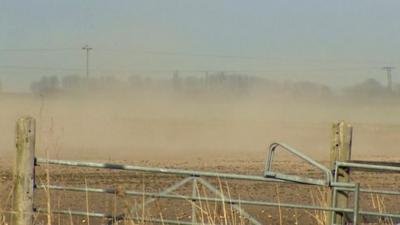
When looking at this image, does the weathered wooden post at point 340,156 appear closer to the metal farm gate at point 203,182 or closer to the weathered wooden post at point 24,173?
the metal farm gate at point 203,182

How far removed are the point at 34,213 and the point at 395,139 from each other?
1704 inches

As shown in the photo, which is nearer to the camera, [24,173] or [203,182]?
[24,173]

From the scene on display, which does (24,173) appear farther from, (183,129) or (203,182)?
(183,129)

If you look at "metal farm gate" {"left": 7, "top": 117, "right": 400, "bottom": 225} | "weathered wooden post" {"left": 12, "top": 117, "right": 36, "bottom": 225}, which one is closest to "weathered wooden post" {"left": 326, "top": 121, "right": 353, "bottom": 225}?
"metal farm gate" {"left": 7, "top": 117, "right": 400, "bottom": 225}

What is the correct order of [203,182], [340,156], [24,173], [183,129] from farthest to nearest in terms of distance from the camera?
[183,129]
[340,156]
[203,182]
[24,173]

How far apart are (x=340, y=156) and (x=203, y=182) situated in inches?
72.5

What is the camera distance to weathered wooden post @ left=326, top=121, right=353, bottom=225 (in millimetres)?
7953

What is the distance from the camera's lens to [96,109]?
56.6m

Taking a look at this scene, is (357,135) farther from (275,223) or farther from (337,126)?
(337,126)

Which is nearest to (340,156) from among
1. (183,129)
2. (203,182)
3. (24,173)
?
(203,182)

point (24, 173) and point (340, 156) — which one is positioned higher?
point (340, 156)

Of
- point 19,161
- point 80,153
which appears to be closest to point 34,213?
point 19,161

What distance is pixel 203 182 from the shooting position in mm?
7348

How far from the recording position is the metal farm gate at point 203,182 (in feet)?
21.9
